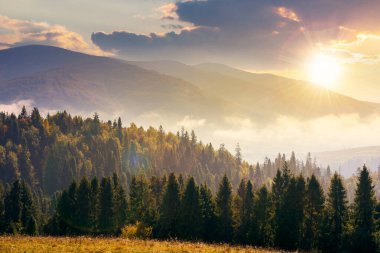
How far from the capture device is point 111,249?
105 ft

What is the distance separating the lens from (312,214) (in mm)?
73062

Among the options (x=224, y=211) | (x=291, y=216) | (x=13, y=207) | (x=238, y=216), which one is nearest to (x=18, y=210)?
(x=13, y=207)

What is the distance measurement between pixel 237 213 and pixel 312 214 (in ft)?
50.9

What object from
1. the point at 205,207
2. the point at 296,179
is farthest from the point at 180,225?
the point at 296,179

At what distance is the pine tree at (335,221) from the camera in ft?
227

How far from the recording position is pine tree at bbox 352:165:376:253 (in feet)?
210

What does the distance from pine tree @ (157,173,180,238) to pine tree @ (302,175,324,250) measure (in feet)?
74.8

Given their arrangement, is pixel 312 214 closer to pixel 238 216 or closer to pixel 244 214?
pixel 244 214

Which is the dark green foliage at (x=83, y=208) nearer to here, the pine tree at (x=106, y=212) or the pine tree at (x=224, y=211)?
the pine tree at (x=106, y=212)

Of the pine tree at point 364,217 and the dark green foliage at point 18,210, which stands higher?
the pine tree at point 364,217

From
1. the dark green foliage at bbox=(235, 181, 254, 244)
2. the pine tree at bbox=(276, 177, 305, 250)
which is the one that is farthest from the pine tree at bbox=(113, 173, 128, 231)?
the pine tree at bbox=(276, 177, 305, 250)

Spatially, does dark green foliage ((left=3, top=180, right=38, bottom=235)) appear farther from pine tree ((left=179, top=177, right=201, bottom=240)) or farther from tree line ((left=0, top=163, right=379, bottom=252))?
pine tree ((left=179, top=177, right=201, bottom=240))

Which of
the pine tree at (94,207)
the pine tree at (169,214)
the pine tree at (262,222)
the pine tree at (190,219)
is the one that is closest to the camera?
the pine tree at (262,222)

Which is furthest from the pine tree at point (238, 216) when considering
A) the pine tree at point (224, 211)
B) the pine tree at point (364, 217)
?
the pine tree at point (364, 217)
